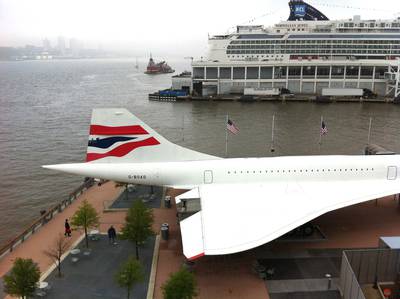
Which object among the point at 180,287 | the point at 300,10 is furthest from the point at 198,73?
the point at 180,287

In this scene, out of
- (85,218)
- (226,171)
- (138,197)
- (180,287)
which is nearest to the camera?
(180,287)

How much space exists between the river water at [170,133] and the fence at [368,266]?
64.4ft

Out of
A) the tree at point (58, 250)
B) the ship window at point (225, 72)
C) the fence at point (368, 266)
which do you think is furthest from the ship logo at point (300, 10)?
the fence at point (368, 266)

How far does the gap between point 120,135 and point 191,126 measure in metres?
36.1

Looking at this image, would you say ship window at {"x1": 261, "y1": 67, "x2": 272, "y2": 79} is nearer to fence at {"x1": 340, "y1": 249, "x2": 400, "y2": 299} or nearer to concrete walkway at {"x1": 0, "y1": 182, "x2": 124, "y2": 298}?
concrete walkway at {"x1": 0, "y1": 182, "x2": 124, "y2": 298}

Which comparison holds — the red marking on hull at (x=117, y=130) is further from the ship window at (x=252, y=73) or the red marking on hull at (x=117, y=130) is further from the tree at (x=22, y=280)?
the ship window at (x=252, y=73)

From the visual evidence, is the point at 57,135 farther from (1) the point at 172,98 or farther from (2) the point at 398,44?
(2) the point at 398,44

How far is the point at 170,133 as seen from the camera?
169 ft

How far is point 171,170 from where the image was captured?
1961 centimetres

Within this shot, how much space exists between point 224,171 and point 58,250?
28.6 ft

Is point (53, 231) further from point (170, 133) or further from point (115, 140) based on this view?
point (170, 133)

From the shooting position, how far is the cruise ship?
82.2 m

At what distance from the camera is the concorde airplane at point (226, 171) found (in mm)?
18547

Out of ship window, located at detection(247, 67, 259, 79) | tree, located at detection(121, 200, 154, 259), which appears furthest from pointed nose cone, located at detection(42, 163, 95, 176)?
ship window, located at detection(247, 67, 259, 79)
